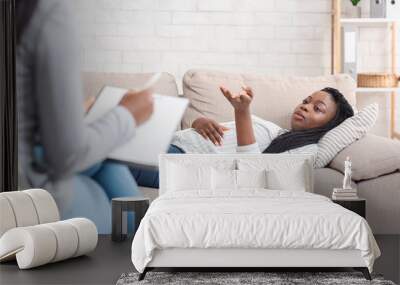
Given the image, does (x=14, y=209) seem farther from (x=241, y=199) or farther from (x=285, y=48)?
(x=285, y=48)

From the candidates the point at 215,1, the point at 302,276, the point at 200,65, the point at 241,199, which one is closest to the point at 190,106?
the point at 200,65

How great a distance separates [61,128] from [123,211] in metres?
1.11

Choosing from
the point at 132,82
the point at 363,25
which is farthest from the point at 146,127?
the point at 363,25

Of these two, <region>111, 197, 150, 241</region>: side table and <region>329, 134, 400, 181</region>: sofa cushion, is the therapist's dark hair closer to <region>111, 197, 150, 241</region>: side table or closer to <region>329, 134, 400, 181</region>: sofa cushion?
<region>111, 197, 150, 241</region>: side table

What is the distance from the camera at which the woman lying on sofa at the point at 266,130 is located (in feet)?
22.5

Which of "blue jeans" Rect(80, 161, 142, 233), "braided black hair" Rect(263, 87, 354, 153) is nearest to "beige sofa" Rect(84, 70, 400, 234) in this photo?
"braided black hair" Rect(263, 87, 354, 153)

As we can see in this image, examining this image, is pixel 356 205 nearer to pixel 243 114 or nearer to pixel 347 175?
pixel 347 175

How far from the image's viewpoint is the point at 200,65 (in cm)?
727

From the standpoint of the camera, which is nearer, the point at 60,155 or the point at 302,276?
the point at 302,276

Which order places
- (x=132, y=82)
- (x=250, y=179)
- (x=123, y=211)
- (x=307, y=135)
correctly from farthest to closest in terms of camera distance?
(x=132, y=82), (x=307, y=135), (x=123, y=211), (x=250, y=179)

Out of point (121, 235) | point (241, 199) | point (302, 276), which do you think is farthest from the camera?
point (121, 235)

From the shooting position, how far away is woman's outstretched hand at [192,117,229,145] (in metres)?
6.89

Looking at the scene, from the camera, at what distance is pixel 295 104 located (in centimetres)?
691

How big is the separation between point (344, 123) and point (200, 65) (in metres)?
1.36
